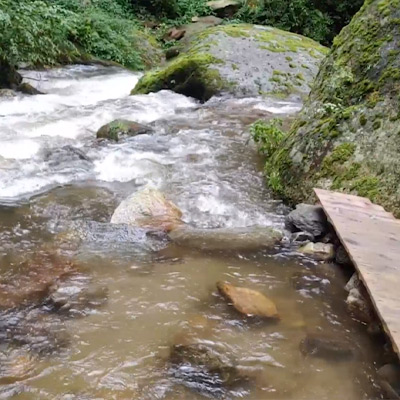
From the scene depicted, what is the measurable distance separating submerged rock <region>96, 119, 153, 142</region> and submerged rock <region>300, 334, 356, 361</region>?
5065mm

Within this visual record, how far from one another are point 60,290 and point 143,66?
1285cm

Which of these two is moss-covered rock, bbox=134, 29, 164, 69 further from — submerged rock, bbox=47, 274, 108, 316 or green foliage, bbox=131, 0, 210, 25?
submerged rock, bbox=47, 274, 108, 316

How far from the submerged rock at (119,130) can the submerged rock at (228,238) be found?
11.1ft

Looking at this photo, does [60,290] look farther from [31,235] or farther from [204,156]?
[204,156]

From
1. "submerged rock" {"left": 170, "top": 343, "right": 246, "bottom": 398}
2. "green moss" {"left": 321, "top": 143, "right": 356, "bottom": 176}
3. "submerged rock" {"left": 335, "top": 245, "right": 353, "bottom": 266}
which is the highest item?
"green moss" {"left": 321, "top": 143, "right": 356, "bottom": 176}

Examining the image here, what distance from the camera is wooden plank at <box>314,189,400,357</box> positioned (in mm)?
2857

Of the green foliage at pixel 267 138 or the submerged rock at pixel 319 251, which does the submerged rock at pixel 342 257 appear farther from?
the green foliage at pixel 267 138

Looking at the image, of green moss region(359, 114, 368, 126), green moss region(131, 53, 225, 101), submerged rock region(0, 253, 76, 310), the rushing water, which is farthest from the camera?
green moss region(131, 53, 225, 101)

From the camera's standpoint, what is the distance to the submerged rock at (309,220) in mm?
4523

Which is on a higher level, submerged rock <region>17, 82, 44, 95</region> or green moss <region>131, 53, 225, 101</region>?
green moss <region>131, 53, 225, 101</region>

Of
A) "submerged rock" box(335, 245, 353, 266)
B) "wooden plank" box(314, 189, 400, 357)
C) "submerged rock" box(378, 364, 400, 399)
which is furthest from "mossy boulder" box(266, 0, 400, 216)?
"submerged rock" box(378, 364, 400, 399)

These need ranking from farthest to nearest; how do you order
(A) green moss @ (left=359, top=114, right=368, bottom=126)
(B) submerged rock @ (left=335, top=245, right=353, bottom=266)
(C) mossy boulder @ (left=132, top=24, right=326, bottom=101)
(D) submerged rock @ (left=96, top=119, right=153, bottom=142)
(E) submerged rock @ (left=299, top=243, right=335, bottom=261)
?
(C) mossy boulder @ (left=132, top=24, right=326, bottom=101), (D) submerged rock @ (left=96, top=119, right=153, bottom=142), (A) green moss @ (left=359, top=114, right=368, bottom=126), (E) submerged rock @ (left=299, top=243, right=335, bottom=261), (B) submerged rock @ (left=335, top=245, right=353, bottom=266)

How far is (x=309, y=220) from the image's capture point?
15.0 feet

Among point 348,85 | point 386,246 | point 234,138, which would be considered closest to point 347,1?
point 234,138
